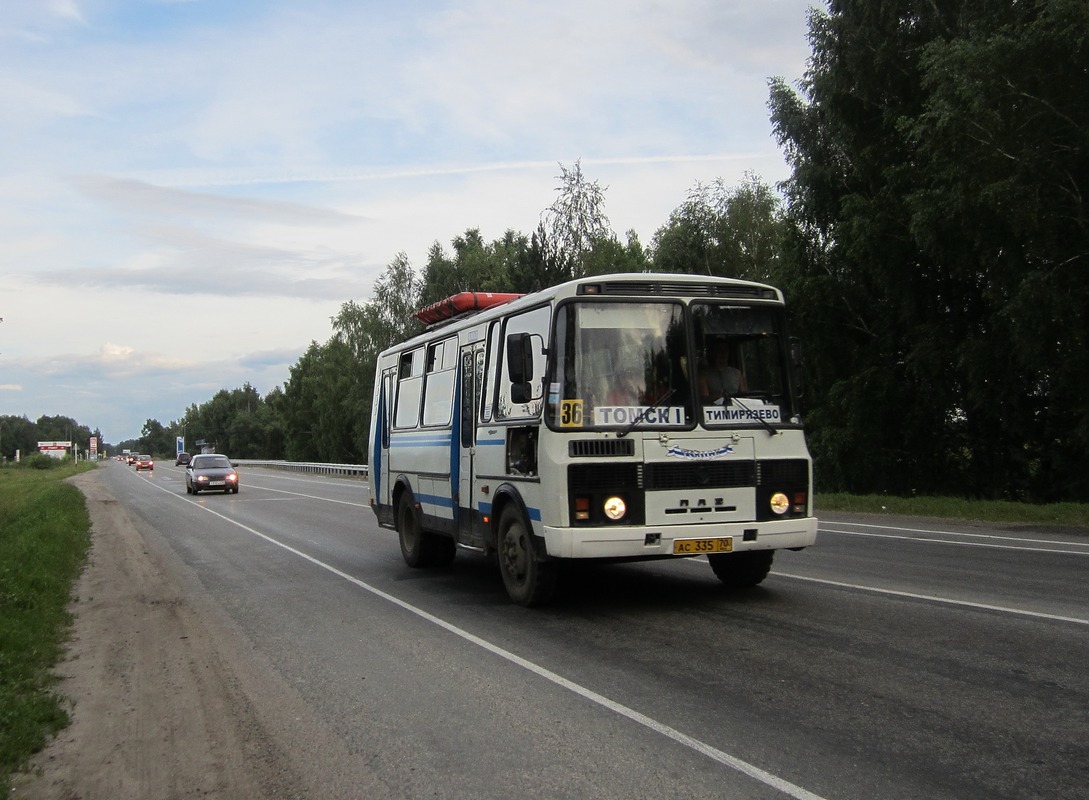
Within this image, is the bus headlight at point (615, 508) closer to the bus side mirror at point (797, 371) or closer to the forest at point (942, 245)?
the bus side mirror at point (797, 371)

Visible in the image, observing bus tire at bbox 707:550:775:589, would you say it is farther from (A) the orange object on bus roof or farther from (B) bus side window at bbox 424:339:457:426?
(A) the orange object on bus roof

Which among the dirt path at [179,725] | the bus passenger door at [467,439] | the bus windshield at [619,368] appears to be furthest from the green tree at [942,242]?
the dirt path at [179,725]

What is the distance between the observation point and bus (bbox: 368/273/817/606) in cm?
854

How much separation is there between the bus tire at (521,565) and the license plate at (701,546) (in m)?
1.22

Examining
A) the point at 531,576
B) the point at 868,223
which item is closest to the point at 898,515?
the point at 868,223

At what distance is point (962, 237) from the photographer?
23.8 m

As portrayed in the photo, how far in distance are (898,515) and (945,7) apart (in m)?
14.2

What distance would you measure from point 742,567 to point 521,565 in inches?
90.8

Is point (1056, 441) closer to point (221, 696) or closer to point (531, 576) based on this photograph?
point (531, 576)

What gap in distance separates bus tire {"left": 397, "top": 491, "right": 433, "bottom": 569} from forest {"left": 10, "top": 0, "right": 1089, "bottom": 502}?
1448cm

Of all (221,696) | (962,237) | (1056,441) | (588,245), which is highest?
(588,245)

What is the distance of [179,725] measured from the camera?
6.09 metres

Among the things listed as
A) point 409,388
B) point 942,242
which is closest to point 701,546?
point 409,388

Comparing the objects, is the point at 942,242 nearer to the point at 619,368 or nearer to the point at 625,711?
the point at 619,368
